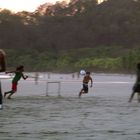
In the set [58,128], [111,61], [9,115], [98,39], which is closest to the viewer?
[58,128]

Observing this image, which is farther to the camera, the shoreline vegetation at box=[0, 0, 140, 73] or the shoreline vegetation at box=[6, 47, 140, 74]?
the shoreline vegetation at box=[0, 0, 140, 73]

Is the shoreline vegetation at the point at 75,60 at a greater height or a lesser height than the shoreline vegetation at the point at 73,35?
lesser

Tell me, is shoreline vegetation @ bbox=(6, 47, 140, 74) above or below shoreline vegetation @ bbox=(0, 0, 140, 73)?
below

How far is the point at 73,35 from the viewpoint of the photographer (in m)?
152

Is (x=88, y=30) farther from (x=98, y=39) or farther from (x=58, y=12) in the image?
(x=58, y=12)

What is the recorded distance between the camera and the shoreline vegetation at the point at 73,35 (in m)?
134

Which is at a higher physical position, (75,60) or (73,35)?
(73,35)

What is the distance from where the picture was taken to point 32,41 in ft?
506

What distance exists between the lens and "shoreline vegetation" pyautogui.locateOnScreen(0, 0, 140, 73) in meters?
134

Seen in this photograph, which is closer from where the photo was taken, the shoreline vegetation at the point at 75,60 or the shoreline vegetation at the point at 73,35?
the shoreline vegetation at the point at 75,60

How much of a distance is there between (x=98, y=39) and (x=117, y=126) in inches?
5542

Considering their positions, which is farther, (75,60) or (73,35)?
(73,35)

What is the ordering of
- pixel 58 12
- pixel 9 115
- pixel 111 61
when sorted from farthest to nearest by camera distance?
pixel 58 12 < pixel 111 61 < pixel 9 115

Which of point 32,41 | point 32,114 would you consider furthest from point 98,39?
point 32,114
